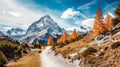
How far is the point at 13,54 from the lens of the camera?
12481 centimetres

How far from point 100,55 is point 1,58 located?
4734 cm

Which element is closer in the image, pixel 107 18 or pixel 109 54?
pixel 109 54

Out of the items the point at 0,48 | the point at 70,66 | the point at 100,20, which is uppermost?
the point at 100,20

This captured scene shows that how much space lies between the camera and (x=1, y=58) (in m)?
74.1

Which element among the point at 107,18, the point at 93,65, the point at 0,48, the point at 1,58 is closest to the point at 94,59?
the point at 93,65

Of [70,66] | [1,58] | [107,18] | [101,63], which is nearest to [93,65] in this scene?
[101,63]

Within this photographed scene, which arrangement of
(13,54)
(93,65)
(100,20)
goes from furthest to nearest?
(13,54), (100,20), (93,65)

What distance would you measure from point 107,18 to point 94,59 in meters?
71.3

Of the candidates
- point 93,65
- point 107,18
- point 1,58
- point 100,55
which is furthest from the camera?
point 107,18

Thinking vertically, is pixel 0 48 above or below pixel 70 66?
above

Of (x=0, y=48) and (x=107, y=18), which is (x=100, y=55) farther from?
(x=0, y=48)

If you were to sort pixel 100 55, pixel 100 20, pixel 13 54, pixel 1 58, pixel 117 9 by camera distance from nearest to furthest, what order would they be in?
pixel 100 55 < pixel 1 58 < pixel 117 9 < pixel 100 20 < pixel 13 54

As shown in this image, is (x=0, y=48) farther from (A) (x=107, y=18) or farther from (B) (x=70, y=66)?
(B) (x=70, y=66)

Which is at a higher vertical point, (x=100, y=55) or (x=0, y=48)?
(x=0, y=48)
